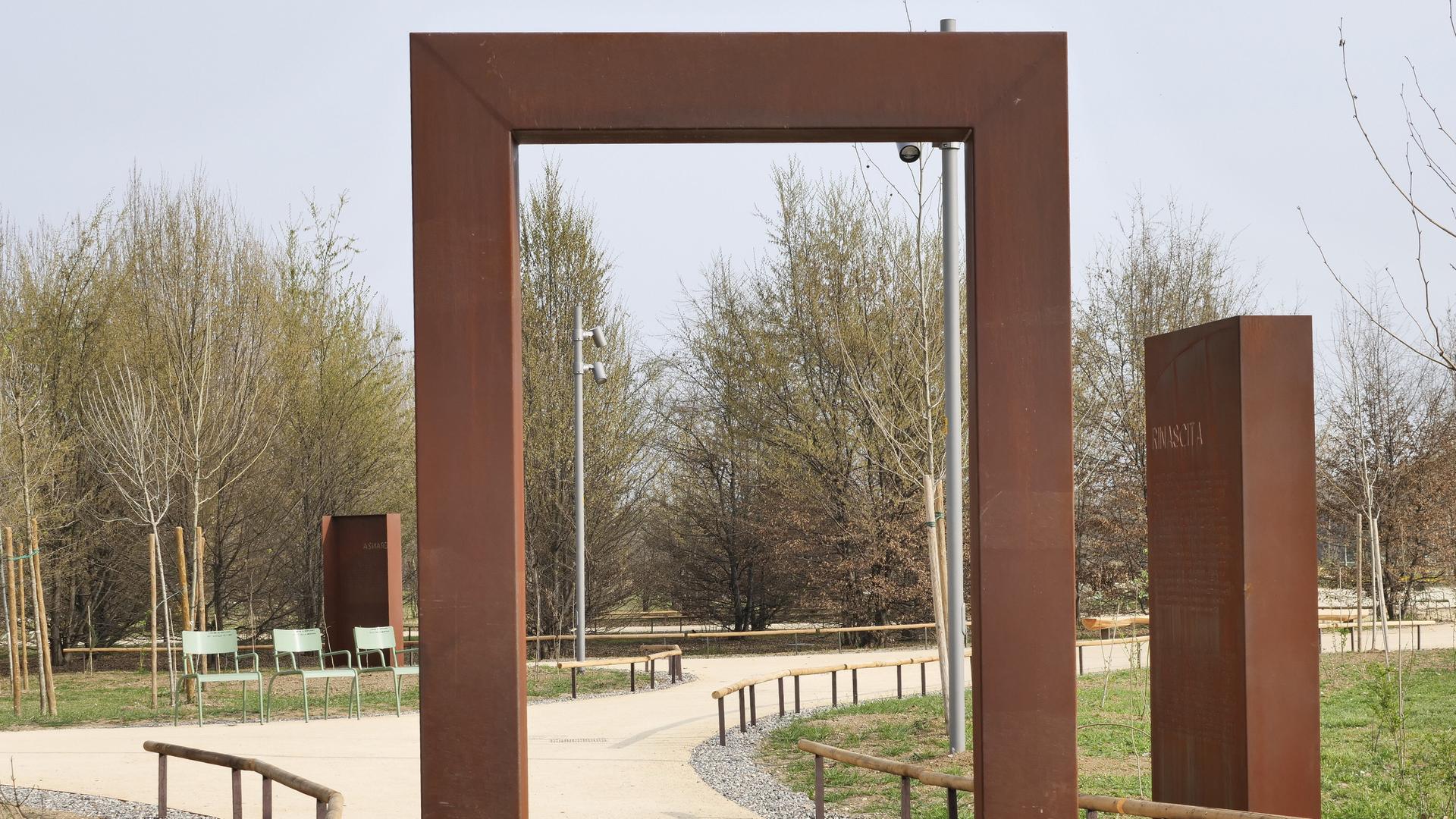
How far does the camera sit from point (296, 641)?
13.3 meters

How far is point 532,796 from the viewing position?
790cm

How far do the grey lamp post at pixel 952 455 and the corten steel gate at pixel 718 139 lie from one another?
4.59m

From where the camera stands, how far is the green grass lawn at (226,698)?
12820 millimetres

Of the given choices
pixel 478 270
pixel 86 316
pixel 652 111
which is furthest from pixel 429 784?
pixel 86 316

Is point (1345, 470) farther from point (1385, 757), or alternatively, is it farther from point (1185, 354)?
point (1185, 354)

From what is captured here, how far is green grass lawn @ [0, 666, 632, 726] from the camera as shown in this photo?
12820 mm

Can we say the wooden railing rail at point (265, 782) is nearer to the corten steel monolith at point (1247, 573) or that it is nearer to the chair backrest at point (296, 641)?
the corten steel monolith at point (1247, 573)

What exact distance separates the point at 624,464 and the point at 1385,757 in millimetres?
16681

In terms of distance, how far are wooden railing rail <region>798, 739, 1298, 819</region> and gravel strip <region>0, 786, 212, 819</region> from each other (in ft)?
11.9

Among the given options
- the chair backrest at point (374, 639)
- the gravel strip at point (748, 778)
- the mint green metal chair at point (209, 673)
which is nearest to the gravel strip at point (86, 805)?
the gravel strip at point (748, 778)

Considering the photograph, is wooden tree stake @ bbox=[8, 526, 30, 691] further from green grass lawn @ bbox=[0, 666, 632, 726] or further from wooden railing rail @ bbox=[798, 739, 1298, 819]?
wooden railing rail @ bbox=[798, 739, 1298, 819]

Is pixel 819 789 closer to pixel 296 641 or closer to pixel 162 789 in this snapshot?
pixel 162 789

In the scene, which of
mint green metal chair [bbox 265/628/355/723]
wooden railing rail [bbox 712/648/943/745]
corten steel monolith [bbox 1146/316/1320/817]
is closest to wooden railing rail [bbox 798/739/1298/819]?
corten steel monolith [bbox 1146/316/1320/817]

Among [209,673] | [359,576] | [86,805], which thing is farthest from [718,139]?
[359,576]
